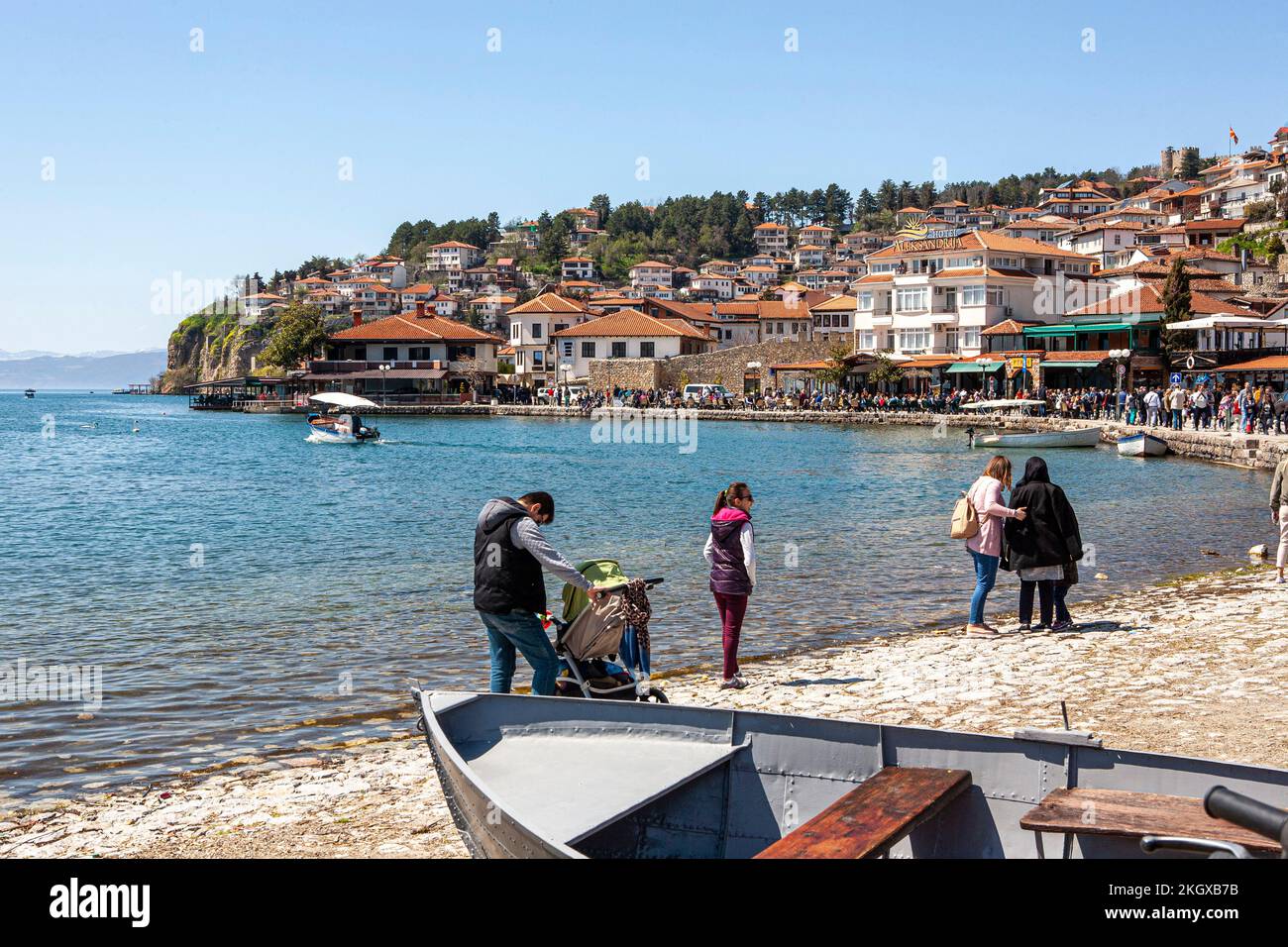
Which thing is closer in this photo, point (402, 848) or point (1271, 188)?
point (402, 848)

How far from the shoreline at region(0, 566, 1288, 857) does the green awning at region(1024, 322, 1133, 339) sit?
51.4 m

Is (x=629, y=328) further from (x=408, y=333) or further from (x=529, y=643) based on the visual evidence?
(x=529, y=643)

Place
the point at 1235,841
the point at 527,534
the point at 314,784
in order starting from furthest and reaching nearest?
1. the point at 314,784
2. the point at 527,534
3. the point at 1235,841

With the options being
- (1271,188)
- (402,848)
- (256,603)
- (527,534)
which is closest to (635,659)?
(527,534)

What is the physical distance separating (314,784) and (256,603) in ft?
29.1

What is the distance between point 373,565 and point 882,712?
12873 millimetres

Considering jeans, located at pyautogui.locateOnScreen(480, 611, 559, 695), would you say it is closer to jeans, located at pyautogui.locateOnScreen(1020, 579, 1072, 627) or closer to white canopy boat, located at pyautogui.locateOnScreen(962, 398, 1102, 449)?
jeans, located at pyautogui.locateOnScreen(1020, 579, 1072, 627)

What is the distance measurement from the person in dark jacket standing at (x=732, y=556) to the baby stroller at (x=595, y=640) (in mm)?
1789

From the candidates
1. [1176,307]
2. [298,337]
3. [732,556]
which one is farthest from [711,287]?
[732,556]

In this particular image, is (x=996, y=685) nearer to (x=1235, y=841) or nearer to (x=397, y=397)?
(x=1235, y=841)

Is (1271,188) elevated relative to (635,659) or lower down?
elevated

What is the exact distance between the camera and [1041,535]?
450 inches

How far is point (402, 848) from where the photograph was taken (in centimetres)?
648
